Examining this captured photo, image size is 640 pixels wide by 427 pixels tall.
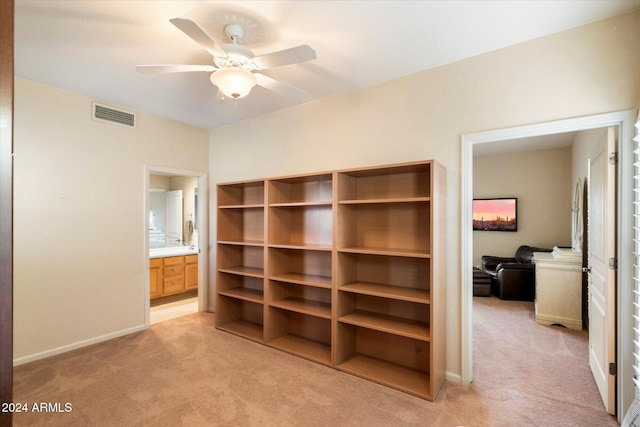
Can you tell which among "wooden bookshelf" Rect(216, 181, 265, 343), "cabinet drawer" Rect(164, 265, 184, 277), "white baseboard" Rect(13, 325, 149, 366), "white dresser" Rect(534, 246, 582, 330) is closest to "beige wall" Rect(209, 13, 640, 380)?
"wooden bookshelf" Rect(216, 181, 265, 343)

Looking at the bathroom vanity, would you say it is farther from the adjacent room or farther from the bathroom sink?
the adjacent room

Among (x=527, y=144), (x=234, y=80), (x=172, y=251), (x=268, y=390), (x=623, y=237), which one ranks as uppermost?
(x=527, y=144)

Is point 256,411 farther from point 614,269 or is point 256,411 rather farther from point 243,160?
point 243,160

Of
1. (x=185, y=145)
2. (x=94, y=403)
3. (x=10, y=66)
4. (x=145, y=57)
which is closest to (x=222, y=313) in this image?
(x=94, y=403)

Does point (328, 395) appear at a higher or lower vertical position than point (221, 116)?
lower

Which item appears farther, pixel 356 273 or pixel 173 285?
pixel 173 285

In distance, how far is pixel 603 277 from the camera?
218 cm

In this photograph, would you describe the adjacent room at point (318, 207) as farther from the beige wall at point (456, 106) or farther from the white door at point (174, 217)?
the white door at point (174, 217)

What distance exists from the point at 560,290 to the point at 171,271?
5702mm

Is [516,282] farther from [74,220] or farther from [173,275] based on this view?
[74,220]

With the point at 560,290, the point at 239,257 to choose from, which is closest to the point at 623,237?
the point at 560,290

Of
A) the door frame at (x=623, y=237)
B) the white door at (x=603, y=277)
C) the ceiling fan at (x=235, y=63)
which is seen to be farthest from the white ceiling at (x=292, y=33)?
the white door at (x=603, y=277)

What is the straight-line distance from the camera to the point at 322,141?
3.35m

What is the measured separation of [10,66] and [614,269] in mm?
3100
